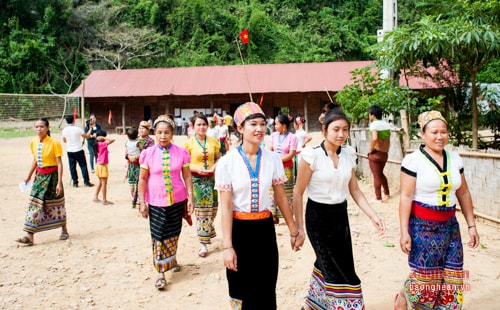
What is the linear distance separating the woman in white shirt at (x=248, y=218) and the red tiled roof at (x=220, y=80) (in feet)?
68.3

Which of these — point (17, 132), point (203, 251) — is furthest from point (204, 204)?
point (17, 132)

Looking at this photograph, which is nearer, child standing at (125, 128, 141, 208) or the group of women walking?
the group of women walking

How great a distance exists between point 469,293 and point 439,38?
4.50 meters

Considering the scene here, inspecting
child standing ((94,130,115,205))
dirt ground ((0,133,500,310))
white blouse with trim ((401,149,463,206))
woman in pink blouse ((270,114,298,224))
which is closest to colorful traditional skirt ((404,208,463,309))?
white blouse with trim ((401,149,463,206))

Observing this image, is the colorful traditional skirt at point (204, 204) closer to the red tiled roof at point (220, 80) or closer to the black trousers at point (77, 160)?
the black trousers at point (77, 160)

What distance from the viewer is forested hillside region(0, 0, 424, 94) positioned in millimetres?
31438

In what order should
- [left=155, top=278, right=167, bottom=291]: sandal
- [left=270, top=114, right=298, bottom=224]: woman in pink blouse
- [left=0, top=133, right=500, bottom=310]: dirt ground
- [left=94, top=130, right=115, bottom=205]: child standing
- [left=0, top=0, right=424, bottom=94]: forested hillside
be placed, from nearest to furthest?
[left=0, top=133, right=500, bottom=310]: dirt ground, [left=155, top=278, right=167, bottom=291]: sandal, [left=270, top=114, right=298, bottom=224]: woman in pink blouse, [left=94, top=130, right=115, bottom=205]: child standing, [left=0, top=0, right=424, bottom=94]: forested hillside

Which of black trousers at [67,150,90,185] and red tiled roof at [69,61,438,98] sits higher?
red tiled roof at [69,61,438,98]

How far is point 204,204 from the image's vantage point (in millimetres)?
4742

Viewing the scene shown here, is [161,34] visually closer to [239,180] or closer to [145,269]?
[145,269]

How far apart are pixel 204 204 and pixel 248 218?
2.18 meters

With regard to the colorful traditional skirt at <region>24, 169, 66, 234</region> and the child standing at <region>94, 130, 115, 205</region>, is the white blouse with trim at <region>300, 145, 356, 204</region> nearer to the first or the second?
the colorful traditional skirt at <region>24, 169, 66, 234</region>

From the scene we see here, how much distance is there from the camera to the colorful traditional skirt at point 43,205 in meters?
5.11

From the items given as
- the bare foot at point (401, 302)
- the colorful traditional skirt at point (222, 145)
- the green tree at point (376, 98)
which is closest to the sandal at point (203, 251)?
the bare foot at point (401, 302)
